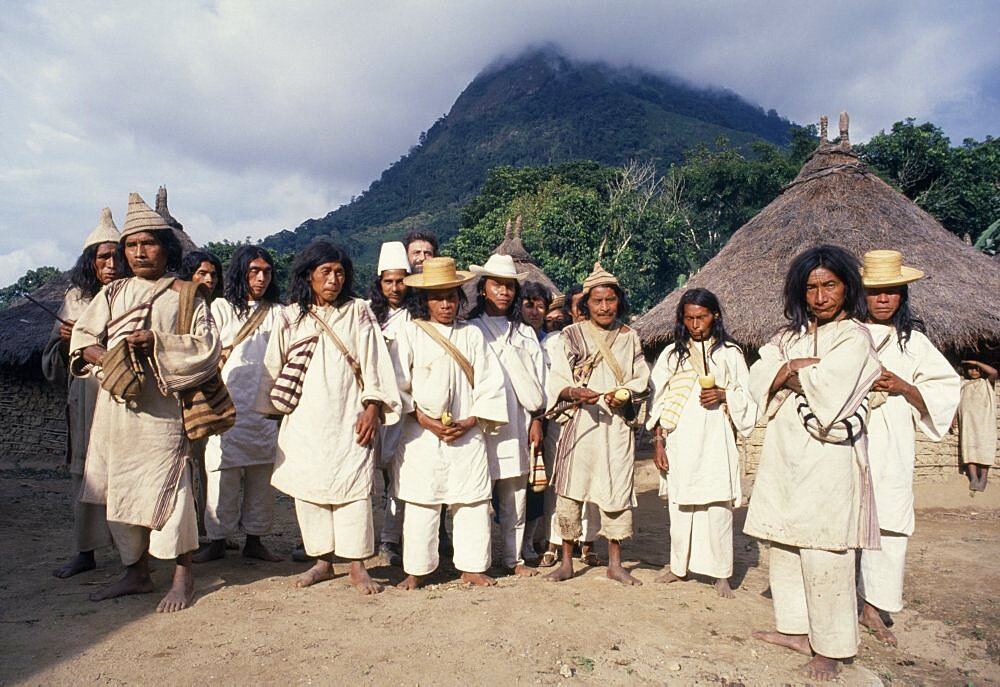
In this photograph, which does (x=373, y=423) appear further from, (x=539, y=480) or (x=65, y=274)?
(x=65, y=274)

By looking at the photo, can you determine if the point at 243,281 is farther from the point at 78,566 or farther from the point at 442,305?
the point at 78,566

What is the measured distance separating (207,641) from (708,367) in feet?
10.4

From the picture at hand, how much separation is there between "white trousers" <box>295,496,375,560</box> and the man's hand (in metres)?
0.34

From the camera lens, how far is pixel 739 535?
612cm

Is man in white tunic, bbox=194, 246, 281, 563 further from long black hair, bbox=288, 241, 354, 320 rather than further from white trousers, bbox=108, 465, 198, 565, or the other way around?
white trousers, bbox=108, 465, 198, 565

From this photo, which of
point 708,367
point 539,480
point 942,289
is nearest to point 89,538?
point 539,480

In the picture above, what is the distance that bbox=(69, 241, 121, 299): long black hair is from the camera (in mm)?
4359

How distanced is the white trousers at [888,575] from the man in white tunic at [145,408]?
11.9 feet

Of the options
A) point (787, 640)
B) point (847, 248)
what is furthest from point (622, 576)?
point (847, 248)

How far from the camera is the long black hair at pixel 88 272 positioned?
14.3 feet

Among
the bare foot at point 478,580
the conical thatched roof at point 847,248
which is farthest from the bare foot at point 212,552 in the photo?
the conical thatched roof at point 847,248

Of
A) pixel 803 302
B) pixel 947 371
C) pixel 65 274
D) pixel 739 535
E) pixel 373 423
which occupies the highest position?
pixel 65 274

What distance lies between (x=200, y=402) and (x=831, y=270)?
123 inches

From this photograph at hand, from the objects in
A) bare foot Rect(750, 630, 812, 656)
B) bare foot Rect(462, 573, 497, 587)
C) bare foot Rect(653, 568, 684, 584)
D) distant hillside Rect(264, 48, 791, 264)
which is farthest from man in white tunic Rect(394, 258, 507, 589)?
distant hillside Rect(264, 48, 791, 264)
